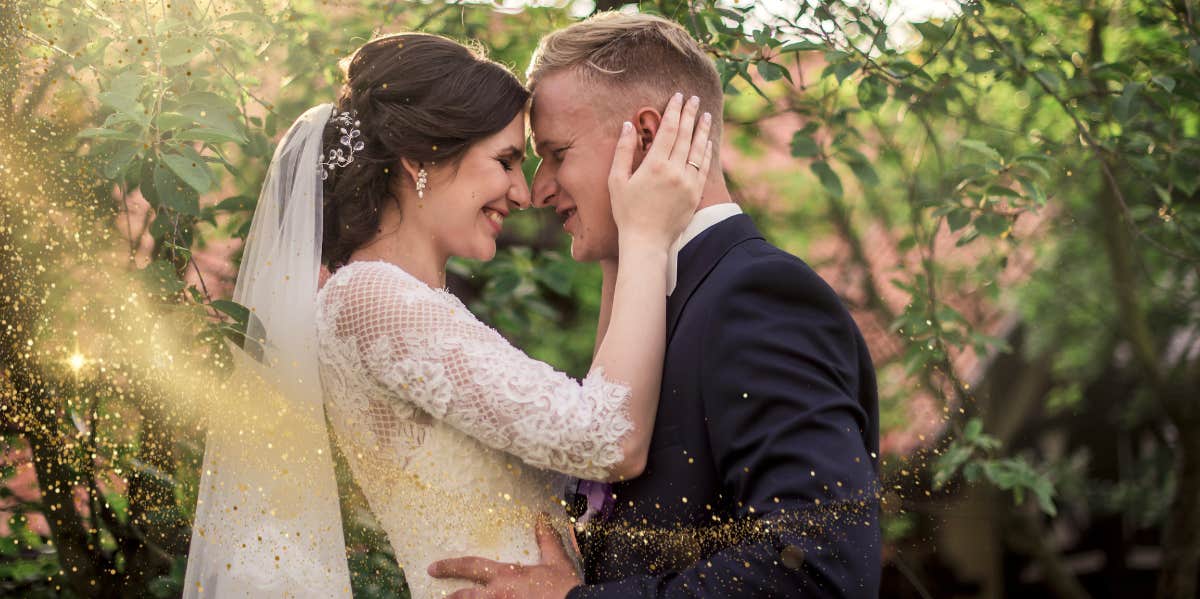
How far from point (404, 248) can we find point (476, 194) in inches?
8.1

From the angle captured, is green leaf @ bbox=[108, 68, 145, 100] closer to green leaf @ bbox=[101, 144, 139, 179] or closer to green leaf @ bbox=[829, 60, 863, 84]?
green leaf @ bbox=[101, 144, 139, 179]

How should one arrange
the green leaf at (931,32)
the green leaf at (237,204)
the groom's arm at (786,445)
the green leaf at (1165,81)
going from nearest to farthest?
1. the groom's arm at (786,445)
2. the green leaf at (237,204)
3. the green leaf at (1165,81)
4. the green leaf at (931,32)

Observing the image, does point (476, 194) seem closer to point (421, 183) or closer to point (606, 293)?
point (421, 183)

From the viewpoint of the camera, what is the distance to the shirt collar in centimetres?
203

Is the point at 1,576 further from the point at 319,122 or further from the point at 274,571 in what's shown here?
the point at 319,122

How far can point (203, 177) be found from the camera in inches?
77.2

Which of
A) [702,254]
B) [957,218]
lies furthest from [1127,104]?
[702,254]

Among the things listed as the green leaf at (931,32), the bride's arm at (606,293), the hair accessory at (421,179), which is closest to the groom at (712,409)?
the bride's arm at (606,293)

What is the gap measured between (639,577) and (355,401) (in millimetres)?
712

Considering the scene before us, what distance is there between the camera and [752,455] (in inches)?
65.9

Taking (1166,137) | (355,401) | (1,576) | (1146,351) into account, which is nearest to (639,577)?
(355,401)

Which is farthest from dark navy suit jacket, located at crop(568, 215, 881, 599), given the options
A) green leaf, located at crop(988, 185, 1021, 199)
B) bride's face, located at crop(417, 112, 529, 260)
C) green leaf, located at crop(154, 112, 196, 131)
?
green leaf, located at crop(988, 185, 1021, 199)

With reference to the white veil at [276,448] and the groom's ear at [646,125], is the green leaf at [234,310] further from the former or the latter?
the groom's ear at [646,125]

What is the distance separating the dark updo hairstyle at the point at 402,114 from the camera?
7.18 feet
